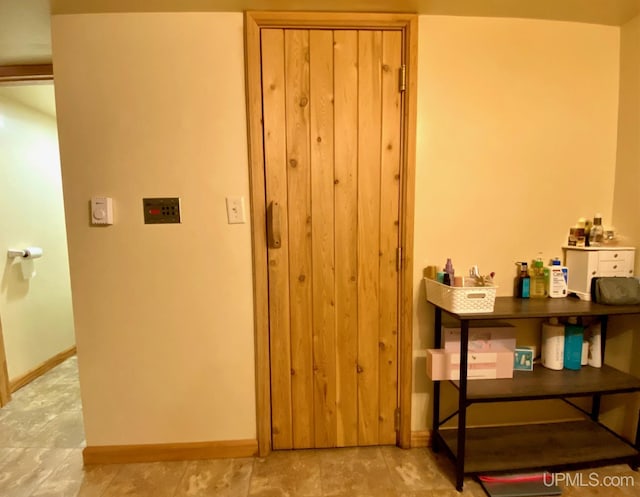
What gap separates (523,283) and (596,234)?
0.43 meters

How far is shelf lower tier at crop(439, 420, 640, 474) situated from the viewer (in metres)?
1.35

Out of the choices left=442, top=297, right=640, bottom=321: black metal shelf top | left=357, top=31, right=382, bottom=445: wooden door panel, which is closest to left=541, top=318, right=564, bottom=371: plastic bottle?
left=442, top=297, right=640, bottom=321: black metal shelf top

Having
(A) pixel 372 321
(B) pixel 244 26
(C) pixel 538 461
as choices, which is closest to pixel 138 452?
(A) pixel 372 321

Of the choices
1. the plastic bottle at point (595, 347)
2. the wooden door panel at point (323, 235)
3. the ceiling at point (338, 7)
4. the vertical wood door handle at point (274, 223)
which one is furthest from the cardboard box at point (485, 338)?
the ceiling at point (338, 7)

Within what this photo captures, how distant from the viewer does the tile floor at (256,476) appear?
1.33 meters

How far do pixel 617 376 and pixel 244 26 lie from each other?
2293mm

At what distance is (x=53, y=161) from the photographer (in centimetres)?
264

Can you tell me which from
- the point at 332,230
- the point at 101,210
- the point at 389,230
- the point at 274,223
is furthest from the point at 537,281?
the point at 101,210

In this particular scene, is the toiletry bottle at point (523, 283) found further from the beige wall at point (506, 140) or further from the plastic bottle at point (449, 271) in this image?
the plastic bottle at point (449, 271)

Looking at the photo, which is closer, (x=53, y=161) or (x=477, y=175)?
(x=477, y=175)

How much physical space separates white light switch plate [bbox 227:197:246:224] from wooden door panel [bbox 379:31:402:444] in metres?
0.66

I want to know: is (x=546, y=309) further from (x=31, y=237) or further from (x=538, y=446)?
(x=31, y=237)

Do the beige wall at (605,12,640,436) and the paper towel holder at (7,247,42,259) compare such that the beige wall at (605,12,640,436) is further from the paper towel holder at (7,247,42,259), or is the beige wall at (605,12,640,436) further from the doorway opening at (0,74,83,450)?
the paper towel holder at (7,247,42,259)

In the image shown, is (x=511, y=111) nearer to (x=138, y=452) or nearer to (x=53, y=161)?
(x=138, y=452)
